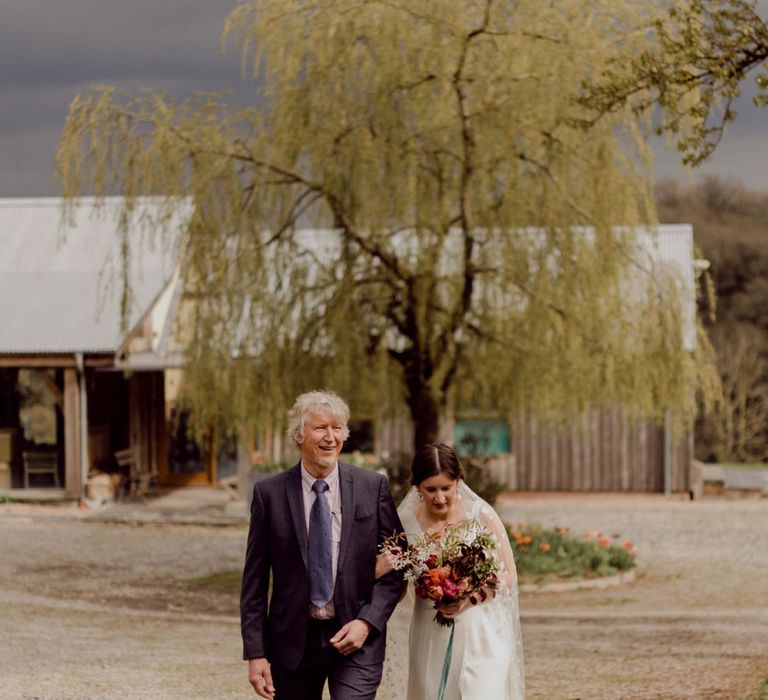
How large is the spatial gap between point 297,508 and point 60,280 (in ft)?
65.5

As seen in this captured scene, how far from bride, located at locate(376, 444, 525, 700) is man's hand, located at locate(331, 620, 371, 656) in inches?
24.2

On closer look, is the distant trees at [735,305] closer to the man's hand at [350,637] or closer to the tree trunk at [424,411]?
the tree trunk at [424,411]

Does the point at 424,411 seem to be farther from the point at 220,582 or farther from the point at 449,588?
the point at 449,588

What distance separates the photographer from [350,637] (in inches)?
179

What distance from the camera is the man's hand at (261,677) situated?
180 inches

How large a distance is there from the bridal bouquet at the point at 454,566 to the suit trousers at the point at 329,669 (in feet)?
1.39

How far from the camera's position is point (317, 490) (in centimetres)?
470

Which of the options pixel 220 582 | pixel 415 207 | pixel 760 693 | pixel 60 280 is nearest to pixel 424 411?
pixel 415 207

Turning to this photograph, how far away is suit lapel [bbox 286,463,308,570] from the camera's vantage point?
4.66m

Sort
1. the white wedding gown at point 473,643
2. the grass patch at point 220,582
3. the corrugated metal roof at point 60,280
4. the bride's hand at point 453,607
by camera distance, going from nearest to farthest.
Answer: the bride's hand at point 453,607 < the white wedding gown at point 473,643 < the grass patch at point 220,582 < the corrugated metal roof at point 60,280

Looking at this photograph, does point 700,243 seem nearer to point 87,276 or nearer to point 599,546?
point 87,276

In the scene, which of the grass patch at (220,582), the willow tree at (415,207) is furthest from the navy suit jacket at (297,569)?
the grass patch at (220,582)

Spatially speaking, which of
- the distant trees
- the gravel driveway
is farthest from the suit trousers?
the distant trees

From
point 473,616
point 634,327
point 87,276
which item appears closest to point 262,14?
point 634,327
